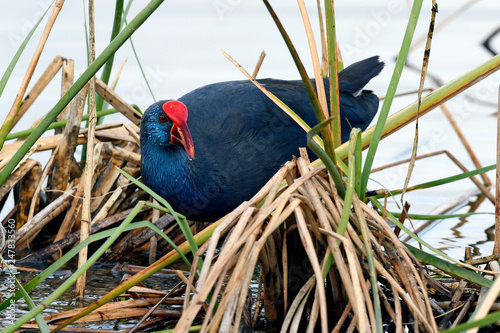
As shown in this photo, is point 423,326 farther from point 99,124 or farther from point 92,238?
point 99,124

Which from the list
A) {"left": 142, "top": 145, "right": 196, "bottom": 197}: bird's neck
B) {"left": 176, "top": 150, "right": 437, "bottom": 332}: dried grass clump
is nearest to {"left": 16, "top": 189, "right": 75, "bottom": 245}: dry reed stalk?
{"left": 142, "top": 145, "right": 196, "bottom": 197}: bird's neck

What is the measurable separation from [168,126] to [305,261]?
998mm

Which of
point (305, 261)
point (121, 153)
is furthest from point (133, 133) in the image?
point (305, 261)

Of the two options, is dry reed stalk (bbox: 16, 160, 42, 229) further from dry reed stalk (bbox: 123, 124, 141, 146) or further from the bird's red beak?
the bird's red beak

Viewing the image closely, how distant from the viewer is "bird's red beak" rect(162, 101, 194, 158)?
102 inches

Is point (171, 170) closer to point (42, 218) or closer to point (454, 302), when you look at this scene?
point (42, 218)

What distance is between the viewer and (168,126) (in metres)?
2.64

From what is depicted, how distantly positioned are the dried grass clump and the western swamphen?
79cm

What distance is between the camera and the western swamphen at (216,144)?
2.64m

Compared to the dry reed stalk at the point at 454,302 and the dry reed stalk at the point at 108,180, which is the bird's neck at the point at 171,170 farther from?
the dry reed stalk at the point at 454,302

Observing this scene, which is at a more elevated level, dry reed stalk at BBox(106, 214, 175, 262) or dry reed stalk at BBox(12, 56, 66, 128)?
dry reed stalk at BBox(12, 56, 66, 128)

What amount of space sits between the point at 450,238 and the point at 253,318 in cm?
161

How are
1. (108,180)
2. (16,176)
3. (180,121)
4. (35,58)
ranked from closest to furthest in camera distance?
(35,58) → (180,121) → (16,176) → (108,180)

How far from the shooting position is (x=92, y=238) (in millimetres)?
1598
